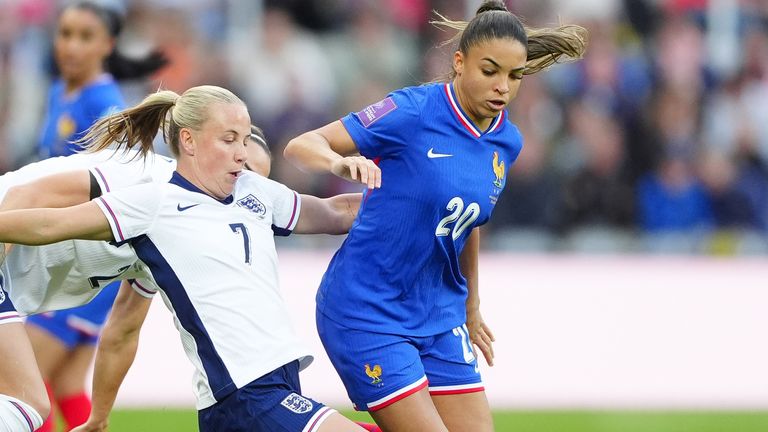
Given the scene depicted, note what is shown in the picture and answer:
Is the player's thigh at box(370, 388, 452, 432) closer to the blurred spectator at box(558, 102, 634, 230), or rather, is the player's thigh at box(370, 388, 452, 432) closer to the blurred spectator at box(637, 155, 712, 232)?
the blurred spectator at box(558, 102, 634, 230)

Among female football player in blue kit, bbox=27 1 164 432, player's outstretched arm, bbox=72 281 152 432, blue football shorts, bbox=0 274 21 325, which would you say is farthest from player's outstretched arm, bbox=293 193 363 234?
female football player in blue kit, bbox=27 1 164 432

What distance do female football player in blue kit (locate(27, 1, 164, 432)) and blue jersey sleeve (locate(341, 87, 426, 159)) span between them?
1.90m

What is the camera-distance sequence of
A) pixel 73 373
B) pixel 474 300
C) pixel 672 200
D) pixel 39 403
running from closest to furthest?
pixel 39 403 < pixel 474 300 < pixel 73 373 < pixel 672 200

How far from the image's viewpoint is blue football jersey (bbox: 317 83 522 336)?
5066 mm

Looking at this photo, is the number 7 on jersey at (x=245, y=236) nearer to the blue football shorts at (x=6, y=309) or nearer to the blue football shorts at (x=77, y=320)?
the blue football shorts at (x=6, y=309)

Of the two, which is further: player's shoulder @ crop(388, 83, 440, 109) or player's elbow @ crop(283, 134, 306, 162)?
player's shoulder @ crop(388, 83, 440, 109)

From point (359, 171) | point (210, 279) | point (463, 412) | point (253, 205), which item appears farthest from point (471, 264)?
point (210, 279)

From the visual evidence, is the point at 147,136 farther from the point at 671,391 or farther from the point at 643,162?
the point at 643,162

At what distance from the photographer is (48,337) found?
6637mm

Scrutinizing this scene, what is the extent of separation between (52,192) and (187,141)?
572 mm

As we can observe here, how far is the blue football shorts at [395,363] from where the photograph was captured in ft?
16.7

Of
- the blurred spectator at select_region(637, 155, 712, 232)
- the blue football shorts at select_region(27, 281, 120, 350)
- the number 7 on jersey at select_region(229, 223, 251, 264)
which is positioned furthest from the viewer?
the blurred spectator at select_region(637, 155, 712, 232)

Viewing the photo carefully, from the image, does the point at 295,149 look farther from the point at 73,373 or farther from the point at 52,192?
the point at 73,373

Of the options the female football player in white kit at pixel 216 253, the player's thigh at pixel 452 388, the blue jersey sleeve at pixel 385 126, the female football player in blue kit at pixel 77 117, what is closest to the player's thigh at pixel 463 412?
the player's thigh at pixel 452 388
